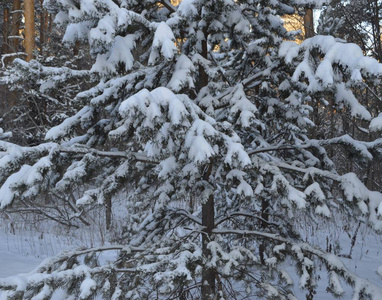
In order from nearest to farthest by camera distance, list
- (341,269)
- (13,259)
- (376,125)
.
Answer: (376,125) < (341,269) < (13,259)

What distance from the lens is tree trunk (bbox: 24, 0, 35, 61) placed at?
11.7 meters

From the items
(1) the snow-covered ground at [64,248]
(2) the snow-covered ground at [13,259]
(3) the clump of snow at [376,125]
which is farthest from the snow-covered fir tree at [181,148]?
(2) the snow-covered ground at [13,259]

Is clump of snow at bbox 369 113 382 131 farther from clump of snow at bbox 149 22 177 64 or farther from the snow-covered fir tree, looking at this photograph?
clump of snow at bbox 149 22 177 64

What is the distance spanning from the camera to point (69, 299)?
3.14m

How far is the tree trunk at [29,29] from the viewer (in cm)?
1169

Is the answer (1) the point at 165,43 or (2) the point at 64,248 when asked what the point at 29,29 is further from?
(1) the point at 165,43

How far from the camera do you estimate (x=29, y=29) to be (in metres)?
12.0

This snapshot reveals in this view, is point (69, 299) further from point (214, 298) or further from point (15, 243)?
point (15, 243)

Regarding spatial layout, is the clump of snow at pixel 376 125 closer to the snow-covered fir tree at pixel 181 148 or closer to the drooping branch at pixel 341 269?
the snow-covered fir tree at pixel 181 148

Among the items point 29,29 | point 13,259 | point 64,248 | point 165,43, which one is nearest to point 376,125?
point 165,43

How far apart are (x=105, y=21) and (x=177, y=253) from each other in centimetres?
204

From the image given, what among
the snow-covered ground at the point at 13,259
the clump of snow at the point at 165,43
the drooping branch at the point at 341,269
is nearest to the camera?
the clump of snow at the point at 165,43

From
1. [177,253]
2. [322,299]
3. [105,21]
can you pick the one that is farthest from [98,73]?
[322,299]

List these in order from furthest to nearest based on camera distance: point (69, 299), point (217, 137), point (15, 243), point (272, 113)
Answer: point (15, 243)
point (272, 113)
point (69, 299)
point (217, 137)
